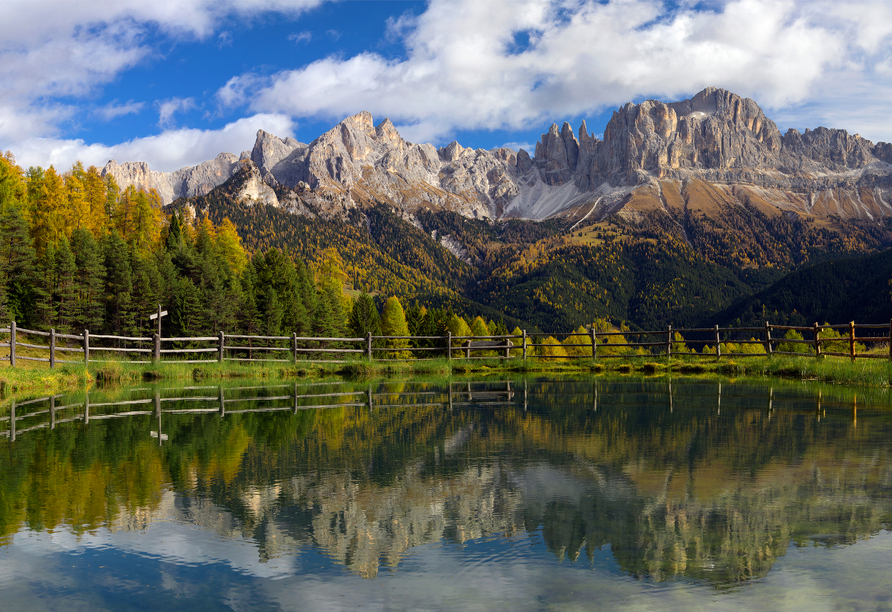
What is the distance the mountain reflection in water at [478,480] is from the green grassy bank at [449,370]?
8.62m

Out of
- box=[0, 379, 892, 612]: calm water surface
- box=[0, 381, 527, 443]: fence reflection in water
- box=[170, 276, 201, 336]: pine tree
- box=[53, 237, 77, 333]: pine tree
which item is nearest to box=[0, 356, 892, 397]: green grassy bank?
box=[0, 381, 527, 443]: fence reflection in water

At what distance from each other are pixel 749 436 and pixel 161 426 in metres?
11.6

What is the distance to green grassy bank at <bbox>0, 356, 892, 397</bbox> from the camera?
23.8m

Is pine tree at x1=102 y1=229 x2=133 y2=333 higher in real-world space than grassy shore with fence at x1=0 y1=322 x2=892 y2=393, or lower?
higher

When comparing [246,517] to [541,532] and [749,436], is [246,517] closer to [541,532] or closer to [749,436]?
[541,532]

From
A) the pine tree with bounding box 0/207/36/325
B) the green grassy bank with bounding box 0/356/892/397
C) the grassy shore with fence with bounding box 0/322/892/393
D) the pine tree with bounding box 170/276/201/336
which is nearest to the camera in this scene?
the green grassy bank with bounding box 0/356/892/397

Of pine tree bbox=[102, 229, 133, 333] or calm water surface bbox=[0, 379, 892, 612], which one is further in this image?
pine tree bbox=[102, 229, 133, 333]

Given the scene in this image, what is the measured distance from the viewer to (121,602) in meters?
4.92

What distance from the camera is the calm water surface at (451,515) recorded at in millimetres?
5047

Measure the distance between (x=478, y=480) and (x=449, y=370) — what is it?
82.1 ft

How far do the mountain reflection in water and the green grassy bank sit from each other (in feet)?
28.3

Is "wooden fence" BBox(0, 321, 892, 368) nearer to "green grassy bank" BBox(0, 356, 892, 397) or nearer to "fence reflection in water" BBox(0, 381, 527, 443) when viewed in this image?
"green grassy bank" BBox(0, 356, 892, 397)

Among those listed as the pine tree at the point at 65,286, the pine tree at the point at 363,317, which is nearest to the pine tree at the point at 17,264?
the pine tree at the point at 65,286

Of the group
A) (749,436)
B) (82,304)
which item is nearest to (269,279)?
(82,304)
